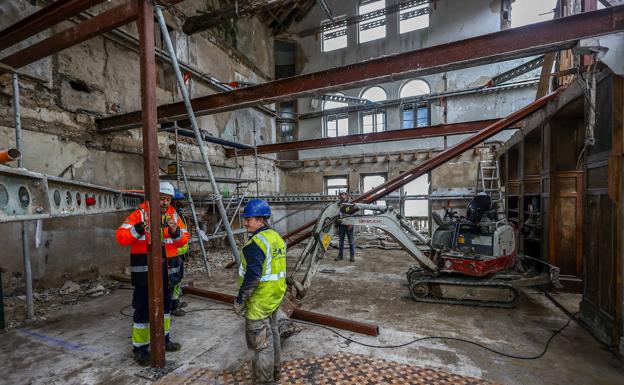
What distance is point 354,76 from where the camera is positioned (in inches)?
187

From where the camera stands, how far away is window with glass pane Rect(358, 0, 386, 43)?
53.7 feet

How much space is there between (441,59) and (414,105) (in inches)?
458

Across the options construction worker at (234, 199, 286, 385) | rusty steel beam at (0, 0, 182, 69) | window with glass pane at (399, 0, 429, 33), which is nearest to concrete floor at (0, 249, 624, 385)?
construction worker at (234, 199, 286, 385)

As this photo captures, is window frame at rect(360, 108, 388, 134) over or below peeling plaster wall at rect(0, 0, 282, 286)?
over

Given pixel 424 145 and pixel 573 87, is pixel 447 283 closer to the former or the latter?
pixel 573 87

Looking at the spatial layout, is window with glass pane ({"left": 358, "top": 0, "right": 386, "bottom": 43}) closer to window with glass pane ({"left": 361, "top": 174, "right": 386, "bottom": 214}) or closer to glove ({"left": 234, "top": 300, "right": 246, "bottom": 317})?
window with glass pane ({"left": 361, "top": 174, "right": 386, "bottom": 214})

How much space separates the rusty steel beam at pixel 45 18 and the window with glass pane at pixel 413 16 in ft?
52.7

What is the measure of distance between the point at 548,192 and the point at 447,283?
8.95 feet

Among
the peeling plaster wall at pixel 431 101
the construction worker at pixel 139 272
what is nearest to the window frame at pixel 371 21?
the peeling plaster wall at pixel 431 101

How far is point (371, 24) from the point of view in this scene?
16.6m

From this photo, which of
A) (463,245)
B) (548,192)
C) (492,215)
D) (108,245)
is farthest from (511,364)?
(108,245)

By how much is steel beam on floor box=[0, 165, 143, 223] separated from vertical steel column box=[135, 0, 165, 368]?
0.91m

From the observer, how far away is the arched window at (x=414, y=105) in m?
14.9

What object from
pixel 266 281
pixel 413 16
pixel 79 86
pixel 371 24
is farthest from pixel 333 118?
pixel 266 281
